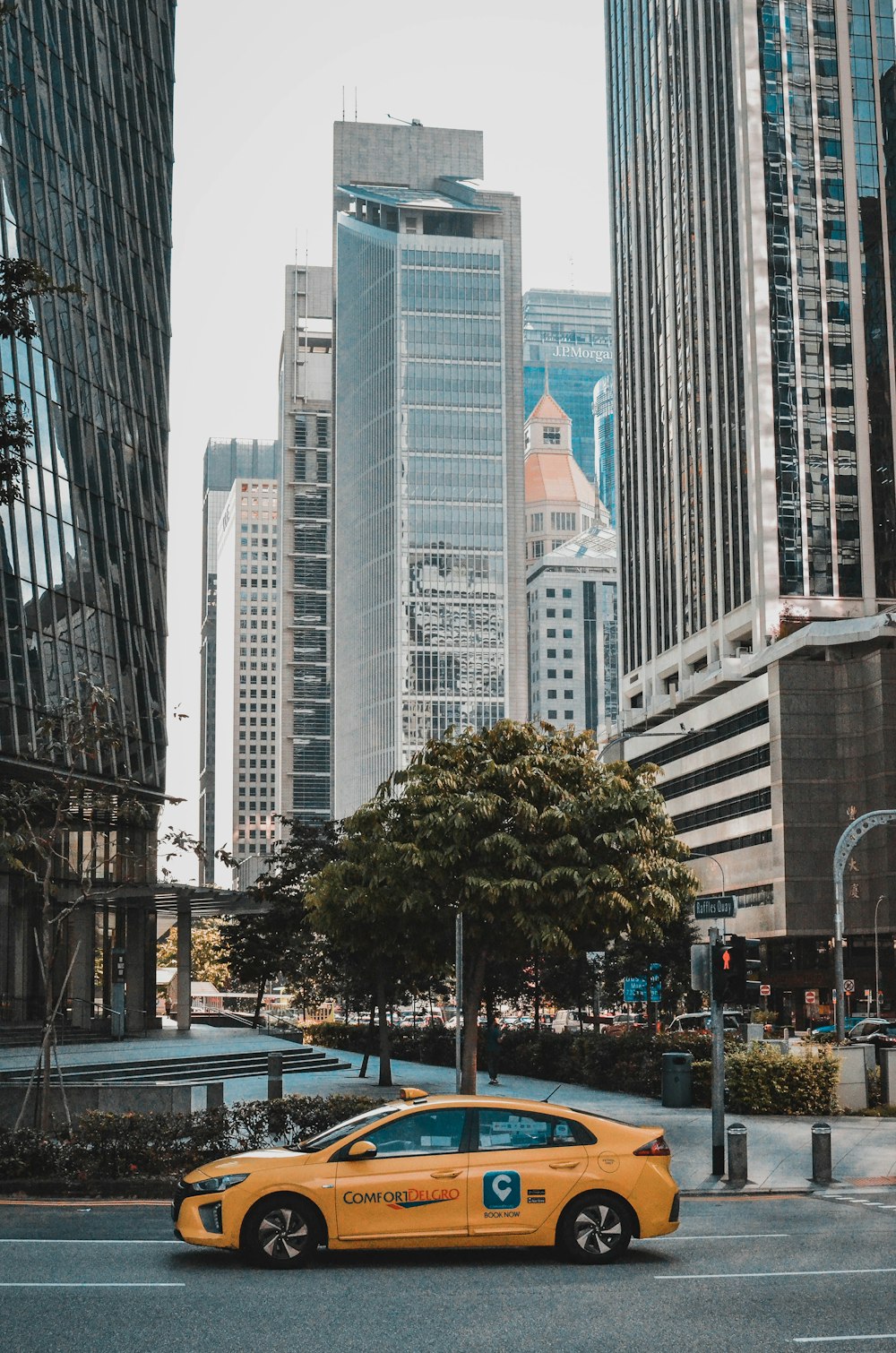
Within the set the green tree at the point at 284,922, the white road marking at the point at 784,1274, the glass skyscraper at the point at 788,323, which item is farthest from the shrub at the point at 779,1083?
the glass skyscraper at the point at 788,323

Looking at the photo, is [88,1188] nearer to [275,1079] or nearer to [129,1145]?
[129,1145]

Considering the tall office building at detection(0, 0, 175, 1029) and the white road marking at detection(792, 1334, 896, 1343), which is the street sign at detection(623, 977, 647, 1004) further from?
the white road marking at detection(792, 1334, 896, 1343)

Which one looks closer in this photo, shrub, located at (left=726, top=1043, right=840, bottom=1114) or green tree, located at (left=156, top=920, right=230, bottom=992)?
shrub, located at (left=726, top=1043, right=840, bottom=1114)

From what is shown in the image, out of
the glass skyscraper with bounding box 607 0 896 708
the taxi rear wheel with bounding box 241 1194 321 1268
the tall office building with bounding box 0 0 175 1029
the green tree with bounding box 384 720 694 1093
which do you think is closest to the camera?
the taxi rear wheel with bounding box 241 1194 321 1268

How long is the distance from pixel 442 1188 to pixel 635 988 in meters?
62.8

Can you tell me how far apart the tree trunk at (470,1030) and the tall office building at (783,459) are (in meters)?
57.6

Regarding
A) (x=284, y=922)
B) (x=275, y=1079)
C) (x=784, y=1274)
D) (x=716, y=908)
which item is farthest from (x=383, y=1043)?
(x=784, y=1274)

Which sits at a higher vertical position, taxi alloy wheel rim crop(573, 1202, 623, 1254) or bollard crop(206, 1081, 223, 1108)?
bollard crop(206, 1081, 223, 1108)

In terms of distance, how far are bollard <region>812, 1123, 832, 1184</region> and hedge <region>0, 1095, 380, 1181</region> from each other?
20.6 ft

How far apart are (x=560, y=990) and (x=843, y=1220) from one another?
4127 cm

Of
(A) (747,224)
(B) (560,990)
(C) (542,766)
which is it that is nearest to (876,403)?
(A) (747,224)

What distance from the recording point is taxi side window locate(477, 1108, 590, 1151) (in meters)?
14.0

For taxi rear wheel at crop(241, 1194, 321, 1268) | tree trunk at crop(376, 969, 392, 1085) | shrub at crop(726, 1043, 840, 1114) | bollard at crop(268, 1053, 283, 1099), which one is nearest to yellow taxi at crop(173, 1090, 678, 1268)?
taxi rear wheel at crop(241, 1194, 321, 1268)

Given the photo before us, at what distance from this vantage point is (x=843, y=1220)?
17.0m
